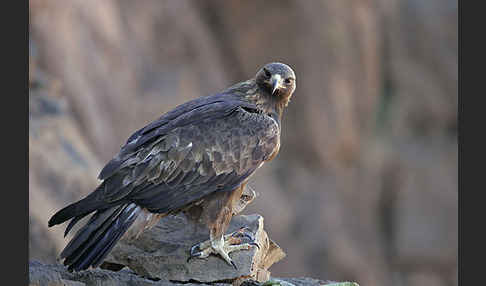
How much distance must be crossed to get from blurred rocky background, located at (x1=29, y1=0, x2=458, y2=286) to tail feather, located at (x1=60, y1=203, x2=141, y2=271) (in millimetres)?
3515

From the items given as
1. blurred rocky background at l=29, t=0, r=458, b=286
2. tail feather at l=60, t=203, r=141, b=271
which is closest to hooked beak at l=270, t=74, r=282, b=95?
tail feather at l=60, t=203, r=141, b=271

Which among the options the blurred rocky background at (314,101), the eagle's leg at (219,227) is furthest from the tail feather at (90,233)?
the blurred rocky background at (314,101)

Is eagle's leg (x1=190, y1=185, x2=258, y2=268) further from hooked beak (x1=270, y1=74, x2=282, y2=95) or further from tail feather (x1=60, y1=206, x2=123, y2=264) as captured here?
hooked beak (x1=270, y1=74, x2=282, y2=95)

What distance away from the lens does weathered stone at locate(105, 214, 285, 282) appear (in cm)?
580

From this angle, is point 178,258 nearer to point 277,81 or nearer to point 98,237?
point 98,237

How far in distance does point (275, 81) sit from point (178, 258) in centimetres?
155

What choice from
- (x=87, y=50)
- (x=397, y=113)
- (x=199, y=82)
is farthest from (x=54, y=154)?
(x=397, y=113)

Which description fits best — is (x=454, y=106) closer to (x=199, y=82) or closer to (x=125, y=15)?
(x=199, y=82)

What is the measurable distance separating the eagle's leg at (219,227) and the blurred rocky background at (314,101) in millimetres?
3292

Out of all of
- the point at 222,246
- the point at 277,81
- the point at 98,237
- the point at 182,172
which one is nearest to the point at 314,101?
the point at 277,81

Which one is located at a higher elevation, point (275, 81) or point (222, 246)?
point (275, 81)

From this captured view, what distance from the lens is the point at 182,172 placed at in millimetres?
5645

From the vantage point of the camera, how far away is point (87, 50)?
10.5 meters

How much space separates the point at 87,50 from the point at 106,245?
572cm
